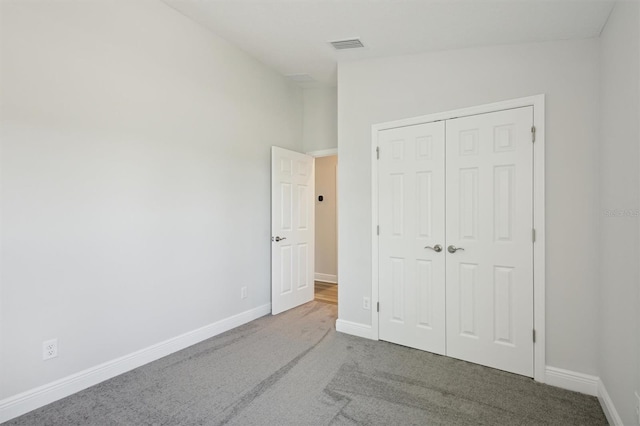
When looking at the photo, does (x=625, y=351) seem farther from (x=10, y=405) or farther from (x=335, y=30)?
(x=10, y=405)

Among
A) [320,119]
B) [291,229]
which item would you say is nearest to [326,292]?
[291,229]

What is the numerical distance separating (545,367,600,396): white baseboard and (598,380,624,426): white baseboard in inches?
2.2

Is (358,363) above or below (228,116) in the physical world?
below

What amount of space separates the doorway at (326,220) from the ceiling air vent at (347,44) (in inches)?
116

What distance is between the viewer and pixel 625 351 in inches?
72.1

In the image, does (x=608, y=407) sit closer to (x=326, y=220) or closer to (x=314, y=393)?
(x=314, y=393)

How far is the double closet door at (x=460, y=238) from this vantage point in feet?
8.54

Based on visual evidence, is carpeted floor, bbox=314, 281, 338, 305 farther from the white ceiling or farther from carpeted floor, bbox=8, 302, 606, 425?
the white ceiling

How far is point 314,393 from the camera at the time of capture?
230 cm

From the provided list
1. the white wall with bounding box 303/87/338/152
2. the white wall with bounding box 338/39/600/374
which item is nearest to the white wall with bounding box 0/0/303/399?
the white wall with bounding box 303/87/338/152

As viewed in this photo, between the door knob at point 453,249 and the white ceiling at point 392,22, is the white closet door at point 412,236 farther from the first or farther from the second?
the white ceiling at point 392,22

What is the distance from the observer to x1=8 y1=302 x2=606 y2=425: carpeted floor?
2023 millimetres

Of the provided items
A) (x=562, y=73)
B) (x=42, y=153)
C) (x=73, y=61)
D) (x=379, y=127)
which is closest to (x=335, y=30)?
(x=379, y=127)

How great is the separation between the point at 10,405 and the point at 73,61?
225 centimetres
